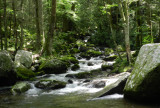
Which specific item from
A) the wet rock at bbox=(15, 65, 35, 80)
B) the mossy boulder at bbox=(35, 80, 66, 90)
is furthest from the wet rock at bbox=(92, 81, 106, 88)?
the wet rock at bbox=(15, 65, 35, 80)

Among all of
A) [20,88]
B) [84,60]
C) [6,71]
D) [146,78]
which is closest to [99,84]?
[146,78]

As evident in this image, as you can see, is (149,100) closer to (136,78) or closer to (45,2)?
(136,78)

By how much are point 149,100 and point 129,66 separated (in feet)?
19.2

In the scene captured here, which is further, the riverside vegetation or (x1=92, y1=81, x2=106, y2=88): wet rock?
(x1=92, y1=81, x2=106, y2=88): wet rock

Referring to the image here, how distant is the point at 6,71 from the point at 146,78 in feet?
21.7

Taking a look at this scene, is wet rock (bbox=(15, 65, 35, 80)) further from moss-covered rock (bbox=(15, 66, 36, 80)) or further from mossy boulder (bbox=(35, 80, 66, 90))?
mossy boulder (bbox=(35, 80, 66, 90))

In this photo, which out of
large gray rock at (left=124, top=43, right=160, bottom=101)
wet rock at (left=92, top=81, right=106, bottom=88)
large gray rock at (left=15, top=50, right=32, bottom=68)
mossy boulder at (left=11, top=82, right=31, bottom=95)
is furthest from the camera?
large gray rock at (left=15, top=50, right=32, bottom=68)

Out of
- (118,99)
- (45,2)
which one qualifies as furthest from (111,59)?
(45,2)

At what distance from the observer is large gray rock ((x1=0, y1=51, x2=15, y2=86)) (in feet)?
27.0

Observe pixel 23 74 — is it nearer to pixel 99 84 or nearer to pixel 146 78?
pixel 99 84

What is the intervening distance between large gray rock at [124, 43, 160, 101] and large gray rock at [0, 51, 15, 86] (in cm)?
592

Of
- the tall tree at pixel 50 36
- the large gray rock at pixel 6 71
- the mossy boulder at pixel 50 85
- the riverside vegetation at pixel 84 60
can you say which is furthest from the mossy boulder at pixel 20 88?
the tall tree at pixel 50 36

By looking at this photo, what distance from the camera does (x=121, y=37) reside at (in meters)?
19.8

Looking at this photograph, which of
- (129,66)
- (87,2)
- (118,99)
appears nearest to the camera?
(118,99)
